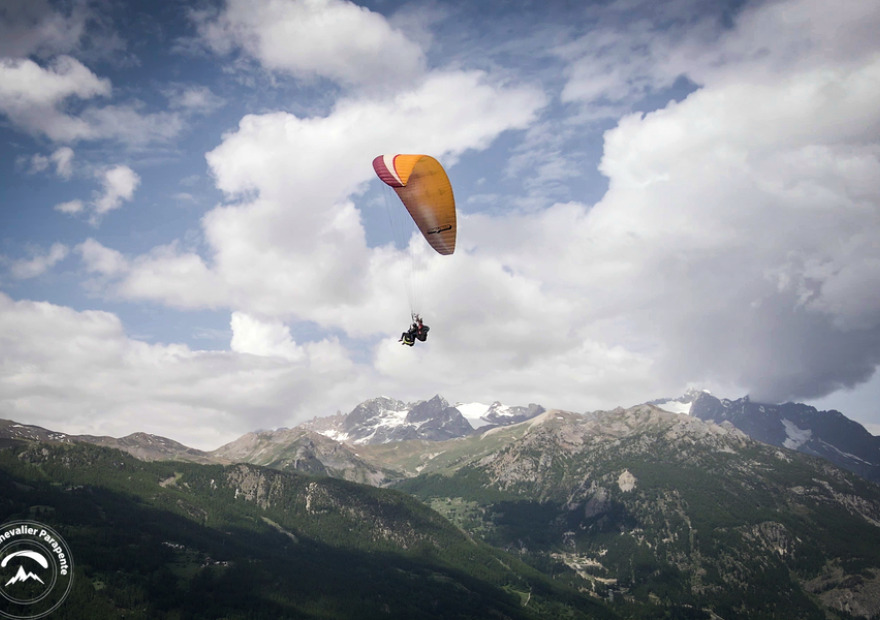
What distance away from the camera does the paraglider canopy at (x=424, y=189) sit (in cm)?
9588

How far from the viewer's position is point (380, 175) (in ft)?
318

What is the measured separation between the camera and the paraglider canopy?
315ft

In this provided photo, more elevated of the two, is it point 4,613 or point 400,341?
point 400,341

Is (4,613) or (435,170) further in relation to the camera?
(4,613)

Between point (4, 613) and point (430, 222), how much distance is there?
20378 centimetres

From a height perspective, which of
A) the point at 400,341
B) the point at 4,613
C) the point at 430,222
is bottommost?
the point at 4,613

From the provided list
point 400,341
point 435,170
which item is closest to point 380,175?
point 435,170

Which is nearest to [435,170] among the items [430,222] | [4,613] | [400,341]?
[430,222]

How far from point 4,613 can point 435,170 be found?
8290 inches

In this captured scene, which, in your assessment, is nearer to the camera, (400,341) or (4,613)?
(400,341)

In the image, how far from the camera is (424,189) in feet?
317

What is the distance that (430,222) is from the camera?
99.4m

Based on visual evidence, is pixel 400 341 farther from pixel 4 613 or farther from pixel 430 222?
pixel 4 613

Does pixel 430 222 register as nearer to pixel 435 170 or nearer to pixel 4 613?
pixel 435 170
